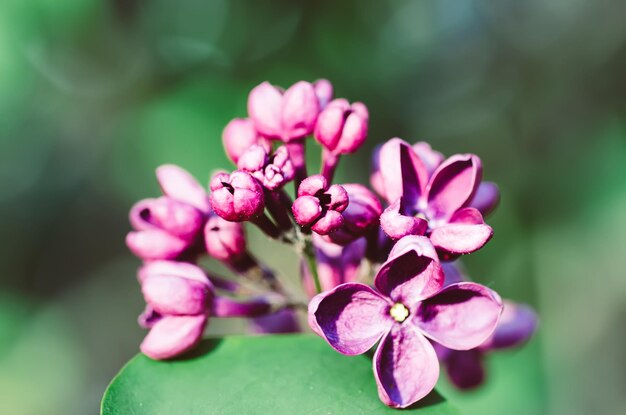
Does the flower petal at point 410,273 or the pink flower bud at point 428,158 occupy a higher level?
the pink flower bud at point 428,158

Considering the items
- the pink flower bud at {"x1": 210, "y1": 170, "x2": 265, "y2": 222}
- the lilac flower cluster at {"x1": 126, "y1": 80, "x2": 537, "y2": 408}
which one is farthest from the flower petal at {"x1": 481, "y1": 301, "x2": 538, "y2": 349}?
the pink flower bud at {"x1": 210, "y1": 170, "x2": 265, "y2": 222}

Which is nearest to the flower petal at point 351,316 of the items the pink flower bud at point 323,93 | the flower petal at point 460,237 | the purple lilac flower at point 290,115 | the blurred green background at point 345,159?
the flower petal at point 460,237

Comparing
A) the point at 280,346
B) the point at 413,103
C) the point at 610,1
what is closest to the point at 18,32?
the point at 413,103

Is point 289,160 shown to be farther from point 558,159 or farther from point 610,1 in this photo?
point 610,1

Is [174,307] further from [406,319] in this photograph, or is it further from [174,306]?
[406,319]

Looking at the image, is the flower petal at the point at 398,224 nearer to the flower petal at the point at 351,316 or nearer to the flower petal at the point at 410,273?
the flower petal at the point at 410,273
